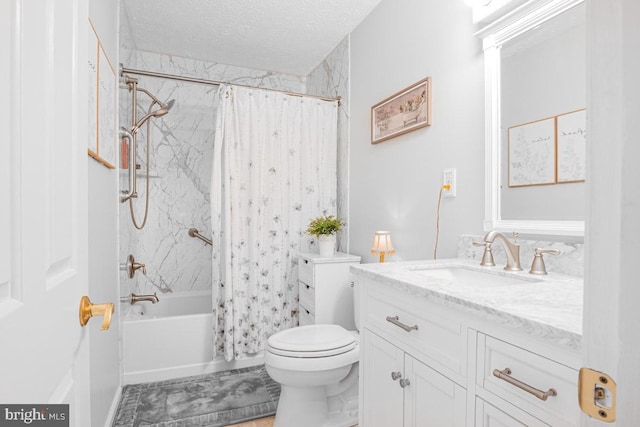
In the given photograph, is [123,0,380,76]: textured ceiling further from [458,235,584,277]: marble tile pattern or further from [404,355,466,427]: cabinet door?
[404,355,466,427]: cabinet door

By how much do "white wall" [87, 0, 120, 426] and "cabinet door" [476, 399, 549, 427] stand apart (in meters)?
1.47

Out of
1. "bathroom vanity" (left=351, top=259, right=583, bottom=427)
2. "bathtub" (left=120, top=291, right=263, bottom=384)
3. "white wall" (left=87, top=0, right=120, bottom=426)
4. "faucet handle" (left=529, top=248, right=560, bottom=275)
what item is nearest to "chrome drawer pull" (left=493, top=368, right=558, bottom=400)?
"bathroom vanity" (left=351, top=259, right=583, bottom=427)

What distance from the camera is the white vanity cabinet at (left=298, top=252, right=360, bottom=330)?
226cm

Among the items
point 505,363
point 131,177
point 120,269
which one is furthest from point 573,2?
point 131,177

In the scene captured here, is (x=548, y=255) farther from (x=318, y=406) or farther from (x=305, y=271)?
(x=305, y=271)

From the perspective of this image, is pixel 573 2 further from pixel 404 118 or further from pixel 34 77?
pixel 34 77

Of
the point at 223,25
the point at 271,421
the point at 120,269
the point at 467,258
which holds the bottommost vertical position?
the point at 271,421

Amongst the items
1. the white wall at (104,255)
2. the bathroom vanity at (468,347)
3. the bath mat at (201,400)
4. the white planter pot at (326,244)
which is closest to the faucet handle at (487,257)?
the bathroom vanity at (468,347)

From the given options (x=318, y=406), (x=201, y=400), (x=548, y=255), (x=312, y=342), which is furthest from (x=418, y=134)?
(x=201, y=400)

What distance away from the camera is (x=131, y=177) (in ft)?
8.48

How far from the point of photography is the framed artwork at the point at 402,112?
1.82m

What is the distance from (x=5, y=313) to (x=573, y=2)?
1.69 metres

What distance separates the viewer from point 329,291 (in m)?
2.29

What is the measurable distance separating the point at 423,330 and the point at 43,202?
96 centimetres
